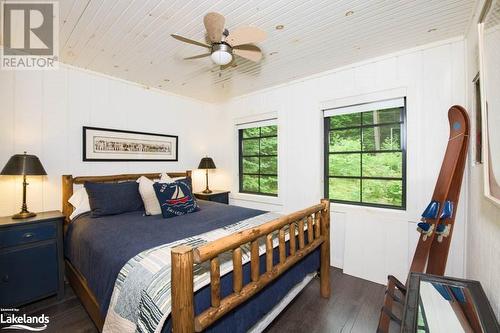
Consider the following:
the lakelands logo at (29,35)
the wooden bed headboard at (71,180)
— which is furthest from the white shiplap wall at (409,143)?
the lakelands logo at (29,35)

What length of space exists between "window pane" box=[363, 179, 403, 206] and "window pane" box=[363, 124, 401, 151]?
0.40 metres

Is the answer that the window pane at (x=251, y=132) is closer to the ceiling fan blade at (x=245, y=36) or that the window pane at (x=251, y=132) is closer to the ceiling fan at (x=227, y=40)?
the ceiling fan at (x=227, y=40)

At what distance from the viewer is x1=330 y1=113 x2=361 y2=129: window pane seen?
2780 millimetres

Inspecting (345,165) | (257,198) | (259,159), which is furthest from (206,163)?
(345,165)

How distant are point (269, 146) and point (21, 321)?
3.27 metres

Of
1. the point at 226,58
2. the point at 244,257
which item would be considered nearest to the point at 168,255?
the point at 244,257

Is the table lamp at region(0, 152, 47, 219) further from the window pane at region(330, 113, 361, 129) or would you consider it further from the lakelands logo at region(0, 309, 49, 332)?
the window pane at region(330, 113, 361, 129)

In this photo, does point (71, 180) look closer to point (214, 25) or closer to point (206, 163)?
point (206, 163)

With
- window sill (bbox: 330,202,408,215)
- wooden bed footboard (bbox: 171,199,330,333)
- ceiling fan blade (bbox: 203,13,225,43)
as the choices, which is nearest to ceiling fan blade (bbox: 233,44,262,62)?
ceiling fan blade (bbox: 203,13,225,43)

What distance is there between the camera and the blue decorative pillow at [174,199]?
7.88ft

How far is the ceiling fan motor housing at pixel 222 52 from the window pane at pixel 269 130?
186 centimetres

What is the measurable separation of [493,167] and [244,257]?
4.35 feet

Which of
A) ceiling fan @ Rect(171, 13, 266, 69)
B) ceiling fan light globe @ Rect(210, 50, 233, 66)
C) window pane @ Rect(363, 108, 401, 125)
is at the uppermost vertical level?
ceiling fan @ Rect(171, 13, 266, 69)

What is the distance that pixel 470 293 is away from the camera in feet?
3.54
